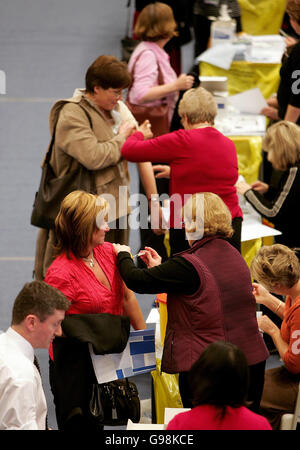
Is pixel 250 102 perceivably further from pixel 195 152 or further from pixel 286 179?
pixel 195 152

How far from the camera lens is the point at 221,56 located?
6395 mm

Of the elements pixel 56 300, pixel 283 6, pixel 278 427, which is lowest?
pixel 278 427

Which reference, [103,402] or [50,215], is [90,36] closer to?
[50,215]

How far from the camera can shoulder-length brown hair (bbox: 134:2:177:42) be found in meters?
5.39

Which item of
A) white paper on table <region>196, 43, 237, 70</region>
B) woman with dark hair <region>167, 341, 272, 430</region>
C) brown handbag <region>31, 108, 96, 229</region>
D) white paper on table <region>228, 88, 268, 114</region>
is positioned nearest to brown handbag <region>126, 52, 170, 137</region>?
white paper on table <region>228, 88, 268, 114</region>

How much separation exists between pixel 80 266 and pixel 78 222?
0.65ft

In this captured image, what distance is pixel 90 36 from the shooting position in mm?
9117

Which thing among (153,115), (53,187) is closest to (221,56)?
(153,115)

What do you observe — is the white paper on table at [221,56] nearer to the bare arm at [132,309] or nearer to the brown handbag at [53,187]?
the brown handbag at [53,187]

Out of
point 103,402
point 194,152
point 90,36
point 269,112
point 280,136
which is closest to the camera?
point 103,402

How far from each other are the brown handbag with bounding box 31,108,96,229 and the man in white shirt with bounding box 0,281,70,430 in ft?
4.50

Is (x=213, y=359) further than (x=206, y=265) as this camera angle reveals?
No
